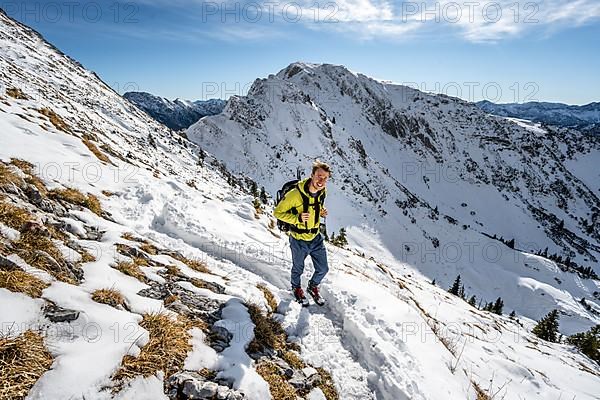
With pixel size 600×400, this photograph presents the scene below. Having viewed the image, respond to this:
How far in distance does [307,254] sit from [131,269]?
3984 millimetres

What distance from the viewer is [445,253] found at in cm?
10150

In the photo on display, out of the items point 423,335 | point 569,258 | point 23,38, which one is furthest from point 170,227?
point 569,258

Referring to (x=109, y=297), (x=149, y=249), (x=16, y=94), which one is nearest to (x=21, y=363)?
(x=109, y=297)

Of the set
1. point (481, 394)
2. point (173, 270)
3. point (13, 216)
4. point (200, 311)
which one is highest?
point (13, 216)

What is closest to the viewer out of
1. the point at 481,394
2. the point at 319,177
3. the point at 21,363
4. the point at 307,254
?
the point at 21,363

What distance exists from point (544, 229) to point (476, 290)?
447 ft

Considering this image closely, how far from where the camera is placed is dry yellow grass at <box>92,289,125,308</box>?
549cm

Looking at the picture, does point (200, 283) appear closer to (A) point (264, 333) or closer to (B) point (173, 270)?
(B) point (173, 270)

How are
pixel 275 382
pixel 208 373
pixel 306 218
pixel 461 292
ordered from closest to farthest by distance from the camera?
pixel 208 373, pixel 275 382, pixel 306 218, pixel 461 292

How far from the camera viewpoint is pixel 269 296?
8.12 metres

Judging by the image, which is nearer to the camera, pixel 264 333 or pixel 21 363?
pixel 21 363

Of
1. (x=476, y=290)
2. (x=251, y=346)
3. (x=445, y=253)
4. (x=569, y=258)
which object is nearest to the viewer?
(x=251, y=346)

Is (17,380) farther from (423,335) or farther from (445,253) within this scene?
(445,253)

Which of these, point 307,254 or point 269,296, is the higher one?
point 307,254
